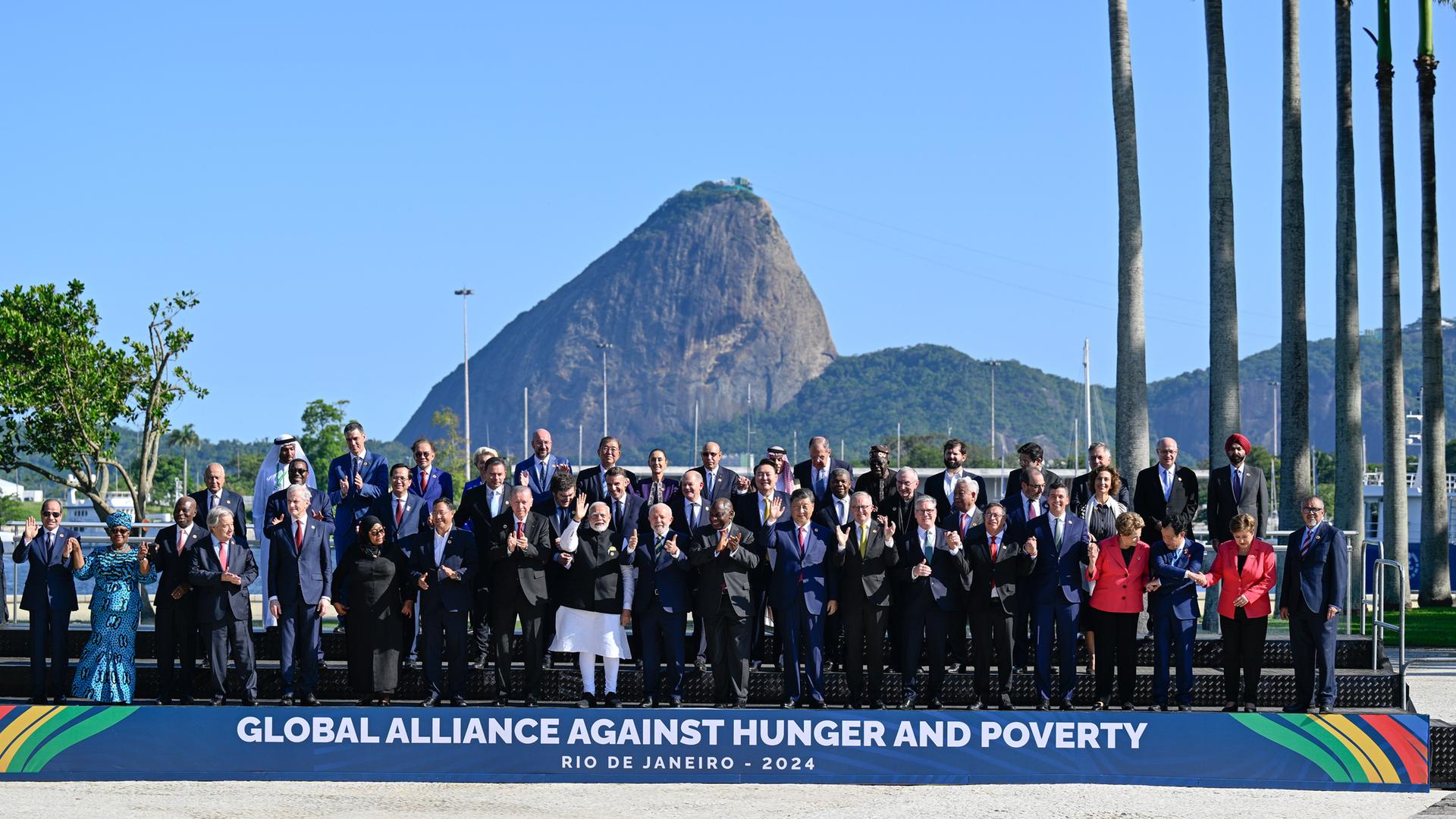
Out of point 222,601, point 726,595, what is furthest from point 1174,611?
point 222,601

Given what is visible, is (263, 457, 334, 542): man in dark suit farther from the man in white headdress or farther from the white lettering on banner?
the white lettering on banner

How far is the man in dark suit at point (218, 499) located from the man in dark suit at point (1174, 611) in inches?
282

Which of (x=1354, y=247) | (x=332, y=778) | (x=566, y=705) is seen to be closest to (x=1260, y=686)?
(x=566, y=705)

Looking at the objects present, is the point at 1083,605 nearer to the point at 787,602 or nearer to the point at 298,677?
the point at 787,602

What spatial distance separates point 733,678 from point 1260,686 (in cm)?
407

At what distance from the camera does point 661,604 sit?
12.3 metres

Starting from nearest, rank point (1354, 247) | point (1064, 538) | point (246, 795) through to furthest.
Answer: point (246, 795)
point (1064, 538)
point (1354, 247)

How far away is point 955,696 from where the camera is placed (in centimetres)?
1241

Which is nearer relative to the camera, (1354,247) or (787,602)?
(787,602)

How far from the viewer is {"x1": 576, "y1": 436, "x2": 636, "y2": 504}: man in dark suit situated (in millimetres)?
12594

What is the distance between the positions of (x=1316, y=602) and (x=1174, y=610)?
103cm

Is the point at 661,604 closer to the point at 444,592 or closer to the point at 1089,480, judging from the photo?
the point at 444,592

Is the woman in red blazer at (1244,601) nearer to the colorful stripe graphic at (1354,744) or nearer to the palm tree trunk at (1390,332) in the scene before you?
the colorful stripe graphic at (1354,744)

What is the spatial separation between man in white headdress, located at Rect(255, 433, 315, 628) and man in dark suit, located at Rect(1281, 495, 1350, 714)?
7800mm
